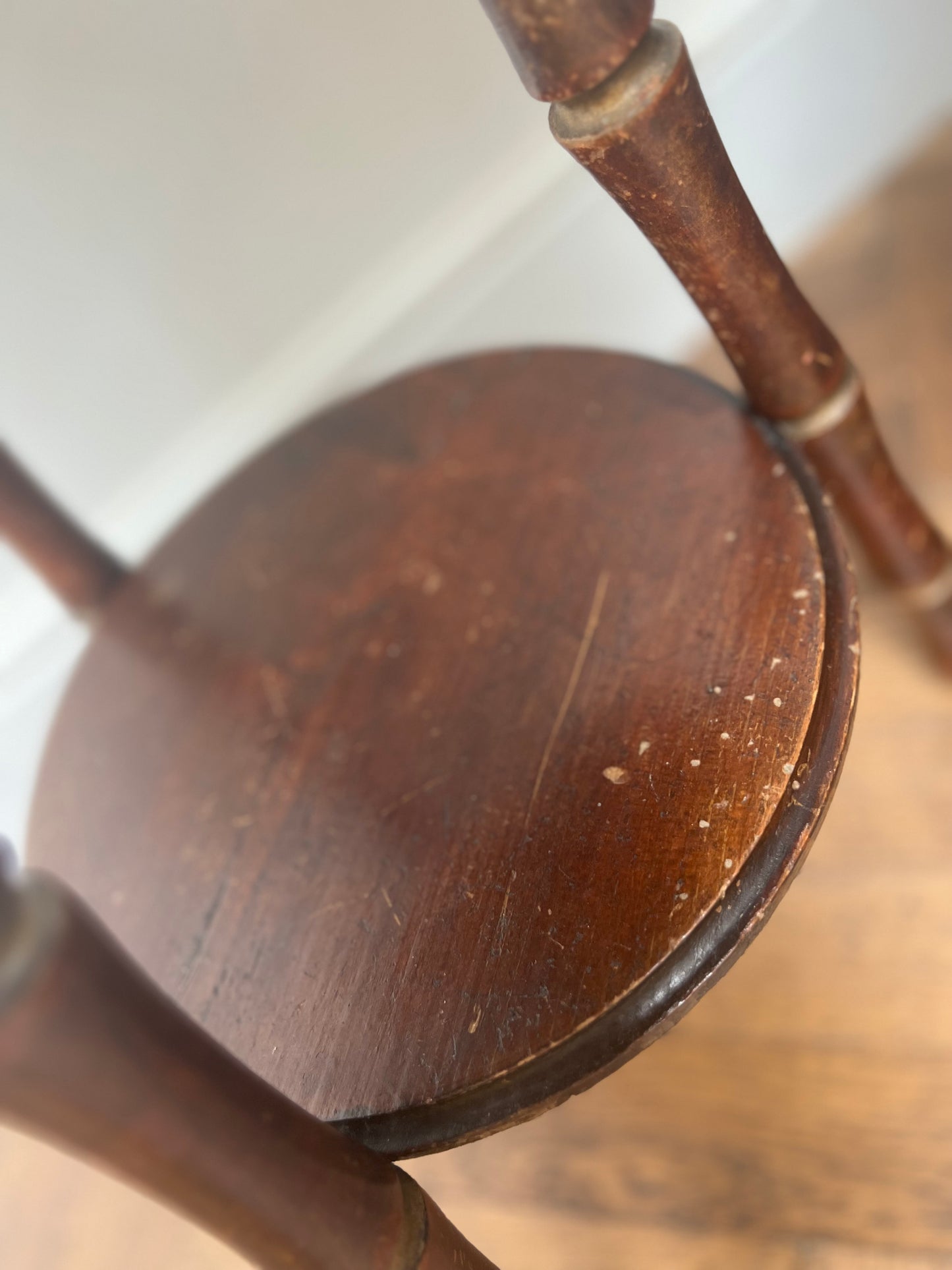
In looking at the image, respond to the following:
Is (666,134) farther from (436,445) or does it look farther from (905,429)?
(905,429)

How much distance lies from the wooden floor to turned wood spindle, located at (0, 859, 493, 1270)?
0.38 metres

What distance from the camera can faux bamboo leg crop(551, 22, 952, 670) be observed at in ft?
1.27

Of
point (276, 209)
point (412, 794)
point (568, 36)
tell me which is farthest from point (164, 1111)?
point (276, 209)

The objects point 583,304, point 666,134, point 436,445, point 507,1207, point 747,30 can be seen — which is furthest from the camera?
point 583,304

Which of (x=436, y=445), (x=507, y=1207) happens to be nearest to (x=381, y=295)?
(x=436, y=445)

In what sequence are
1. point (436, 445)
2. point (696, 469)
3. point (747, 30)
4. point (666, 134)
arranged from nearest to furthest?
1. point (666, 134)
2. point (696, 469)
3. point (436, 445)
4. point (747, 30)

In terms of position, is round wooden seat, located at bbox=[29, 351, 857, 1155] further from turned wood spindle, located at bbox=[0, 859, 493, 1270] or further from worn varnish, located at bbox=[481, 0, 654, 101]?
worn varnish, located at bbox=[481, 0, 654, 101]

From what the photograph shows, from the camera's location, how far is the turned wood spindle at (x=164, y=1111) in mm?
238

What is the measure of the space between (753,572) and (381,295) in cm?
58

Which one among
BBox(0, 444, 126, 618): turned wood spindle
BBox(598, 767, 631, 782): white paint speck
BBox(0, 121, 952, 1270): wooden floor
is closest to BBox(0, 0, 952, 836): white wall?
BBox(0, 444, 126, 618): turned wood spindle

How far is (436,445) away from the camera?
1.99 ft

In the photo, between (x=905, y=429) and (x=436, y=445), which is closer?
(x=436, y=445)

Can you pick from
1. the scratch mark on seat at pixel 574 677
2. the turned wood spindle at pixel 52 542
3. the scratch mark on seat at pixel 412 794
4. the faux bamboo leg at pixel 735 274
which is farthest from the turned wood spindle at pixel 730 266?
the turned wood spindle at pixel 52 542

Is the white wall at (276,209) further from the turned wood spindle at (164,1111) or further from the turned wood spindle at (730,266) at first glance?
the turned wood spindle at (164,1111)
